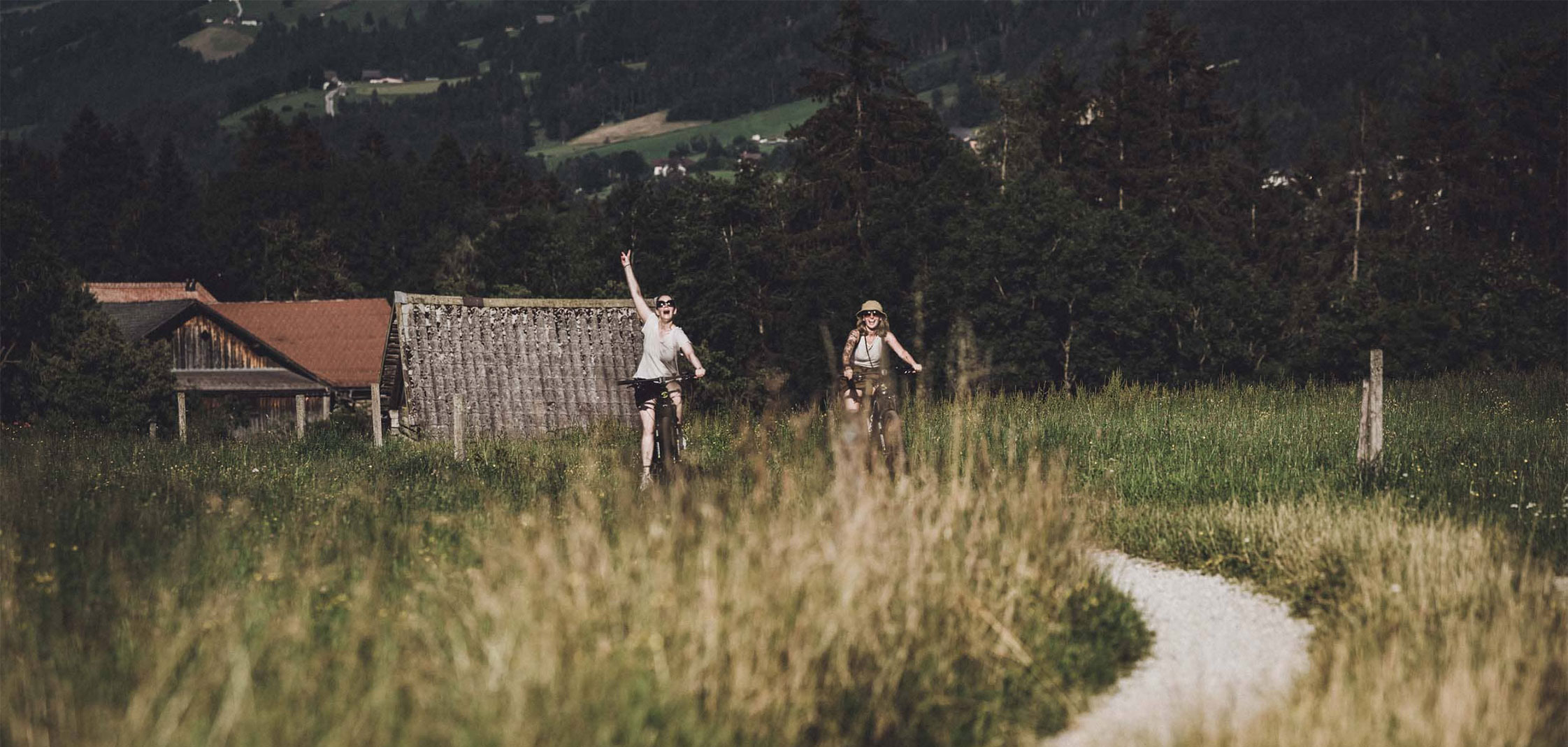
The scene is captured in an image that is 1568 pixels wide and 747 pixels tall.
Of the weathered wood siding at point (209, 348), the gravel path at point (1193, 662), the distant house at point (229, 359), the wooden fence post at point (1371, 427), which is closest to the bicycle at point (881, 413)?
the gravel path at point (1193, 662)

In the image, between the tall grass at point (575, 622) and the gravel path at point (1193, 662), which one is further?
the gravel path at point (1193, 662)

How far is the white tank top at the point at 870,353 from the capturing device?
42.2ft

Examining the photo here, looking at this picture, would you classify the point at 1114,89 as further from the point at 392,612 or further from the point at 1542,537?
the point at 392,612

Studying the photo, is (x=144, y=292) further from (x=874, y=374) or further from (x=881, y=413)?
(x=881, y=413)

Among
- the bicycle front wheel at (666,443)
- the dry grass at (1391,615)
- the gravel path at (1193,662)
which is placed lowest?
the gravel path at (1193,662)

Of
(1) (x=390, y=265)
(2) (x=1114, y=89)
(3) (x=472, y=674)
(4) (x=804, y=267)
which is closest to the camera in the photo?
(3) (x=472, y=674)

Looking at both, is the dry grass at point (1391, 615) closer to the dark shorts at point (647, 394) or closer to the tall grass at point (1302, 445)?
the tall grass at point (1302, 445)

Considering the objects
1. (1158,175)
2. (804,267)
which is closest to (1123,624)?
(804,267)

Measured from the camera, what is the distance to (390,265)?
8650 cm

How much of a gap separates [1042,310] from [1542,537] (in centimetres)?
3478

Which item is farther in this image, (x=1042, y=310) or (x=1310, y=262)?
(x=1310, y=262)

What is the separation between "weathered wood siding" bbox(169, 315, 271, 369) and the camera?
57.8 metres

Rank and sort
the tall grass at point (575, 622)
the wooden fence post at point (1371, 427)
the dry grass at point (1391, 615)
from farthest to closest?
the wooden fence post at point (1371, 427)
the dry grass at point (1391, 615)
the tall grass at point (575, 622)

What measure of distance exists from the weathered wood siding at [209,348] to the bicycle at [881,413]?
5010 cm
